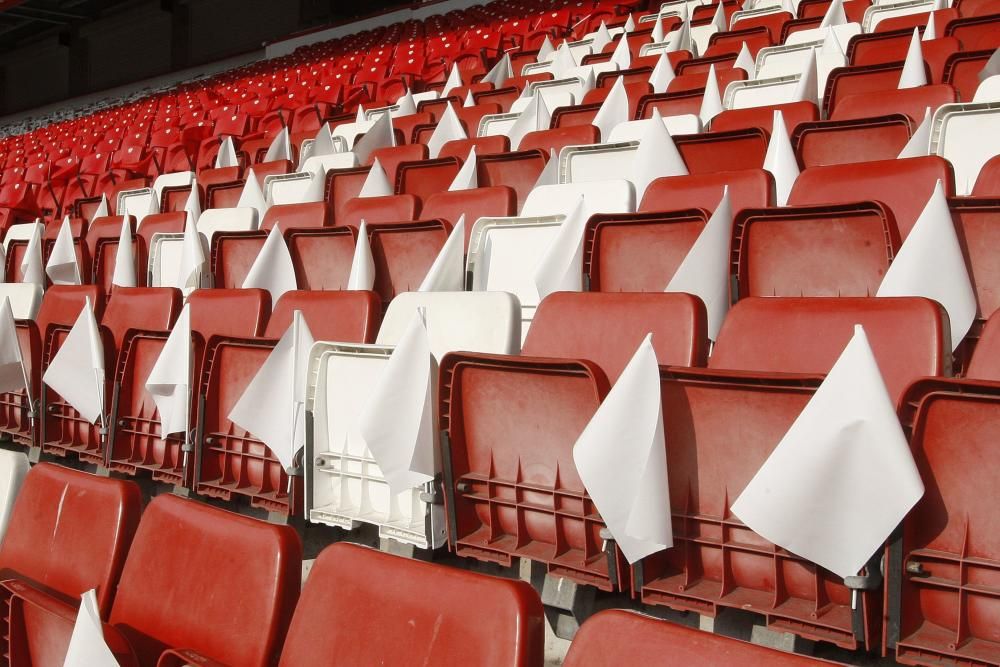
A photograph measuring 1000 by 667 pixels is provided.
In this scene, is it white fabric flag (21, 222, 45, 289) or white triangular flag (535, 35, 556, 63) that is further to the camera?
white triangular flag (535, 35, 556, 63)

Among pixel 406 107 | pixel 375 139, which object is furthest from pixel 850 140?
pixel 406 107

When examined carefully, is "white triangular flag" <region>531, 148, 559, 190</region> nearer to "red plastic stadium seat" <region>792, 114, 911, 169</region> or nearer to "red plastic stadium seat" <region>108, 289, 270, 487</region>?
"red plastic stadium seat" <region>792, 114, 911, 169</region>

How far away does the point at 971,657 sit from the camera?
0.61m

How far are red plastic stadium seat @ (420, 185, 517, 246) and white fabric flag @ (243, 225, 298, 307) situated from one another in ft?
0.92

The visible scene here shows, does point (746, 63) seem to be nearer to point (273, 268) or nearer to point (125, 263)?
point (273, 268)

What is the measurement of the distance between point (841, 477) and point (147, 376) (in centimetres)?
109

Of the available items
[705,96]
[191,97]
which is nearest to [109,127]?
[191,97]

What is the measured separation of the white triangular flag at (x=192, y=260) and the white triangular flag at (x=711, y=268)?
1166mm

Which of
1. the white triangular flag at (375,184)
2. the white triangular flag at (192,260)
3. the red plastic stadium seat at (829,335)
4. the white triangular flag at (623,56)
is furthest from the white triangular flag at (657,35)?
the red plastic stadium seat at (829,335)

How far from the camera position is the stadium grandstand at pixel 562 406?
641mm

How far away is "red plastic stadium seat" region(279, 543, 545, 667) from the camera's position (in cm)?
52

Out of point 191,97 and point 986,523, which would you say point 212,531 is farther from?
point 191,97

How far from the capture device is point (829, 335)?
0.84 metres

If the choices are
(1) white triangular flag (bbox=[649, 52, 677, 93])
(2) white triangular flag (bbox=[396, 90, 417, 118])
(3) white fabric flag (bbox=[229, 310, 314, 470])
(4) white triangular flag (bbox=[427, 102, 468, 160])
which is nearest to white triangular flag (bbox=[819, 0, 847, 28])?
(1) white triangular flag (bbox=[649, 52, 677, 93])
